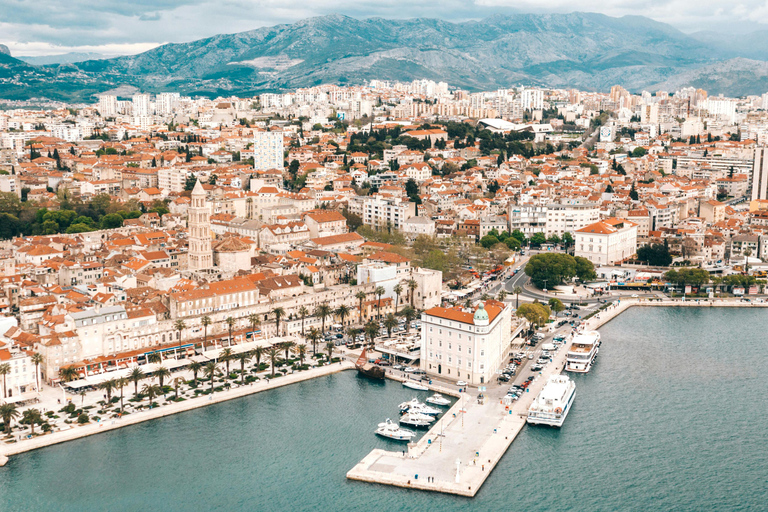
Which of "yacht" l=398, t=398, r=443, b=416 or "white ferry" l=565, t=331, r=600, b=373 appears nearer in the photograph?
"yacht" l=398, t=398, r=443, b=416

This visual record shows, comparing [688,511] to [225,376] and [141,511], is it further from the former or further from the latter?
[225,376]

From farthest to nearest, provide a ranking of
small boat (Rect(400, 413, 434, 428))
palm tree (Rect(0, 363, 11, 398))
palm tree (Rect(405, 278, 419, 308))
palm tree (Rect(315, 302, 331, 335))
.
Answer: palm tree (Rect(405, 278, 419, 308)) → palm tree (Rect(315, 302, 331, 335)) → palm tree (Rect(0, 363, 11, 398)) → small boat (Rect(400, 413, 434, 428))

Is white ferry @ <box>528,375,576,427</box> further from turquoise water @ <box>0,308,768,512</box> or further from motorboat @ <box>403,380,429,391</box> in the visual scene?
motorboat @ <box>403,380,429,391</box>

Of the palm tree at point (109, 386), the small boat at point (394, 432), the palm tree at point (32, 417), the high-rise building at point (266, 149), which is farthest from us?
the high-rise building at point (266, 149)

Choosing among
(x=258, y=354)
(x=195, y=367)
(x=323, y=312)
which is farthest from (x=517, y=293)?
(x=195, y=367)

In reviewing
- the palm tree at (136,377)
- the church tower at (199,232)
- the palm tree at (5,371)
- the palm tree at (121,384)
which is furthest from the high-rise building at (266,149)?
the palm tree at (5,371)

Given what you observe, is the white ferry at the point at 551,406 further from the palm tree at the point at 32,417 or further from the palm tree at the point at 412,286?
the palm tree at the point at 32,417

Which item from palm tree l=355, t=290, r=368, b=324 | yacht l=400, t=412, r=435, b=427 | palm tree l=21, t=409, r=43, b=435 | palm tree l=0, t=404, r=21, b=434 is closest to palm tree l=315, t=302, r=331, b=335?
palm tree l=355, t=290, r=368, b=324
